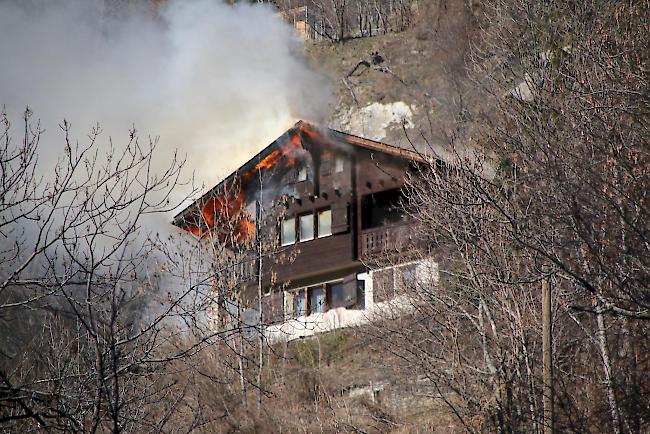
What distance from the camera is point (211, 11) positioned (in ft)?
187

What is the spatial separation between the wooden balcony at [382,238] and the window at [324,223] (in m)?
1.38

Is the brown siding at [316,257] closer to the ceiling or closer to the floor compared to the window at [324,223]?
closer to the floor

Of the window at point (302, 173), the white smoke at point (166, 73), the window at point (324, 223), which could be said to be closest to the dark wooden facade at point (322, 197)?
the window at point (302, 173)

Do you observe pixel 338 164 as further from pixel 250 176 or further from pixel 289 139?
pixel 250 176

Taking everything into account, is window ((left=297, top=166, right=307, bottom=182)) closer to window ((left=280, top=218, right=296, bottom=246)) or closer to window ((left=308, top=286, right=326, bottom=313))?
window ((left=280, top=218, right=296, bottom=246))

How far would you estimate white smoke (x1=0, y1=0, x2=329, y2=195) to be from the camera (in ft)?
158

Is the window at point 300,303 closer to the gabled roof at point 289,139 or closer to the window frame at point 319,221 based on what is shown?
the window frame at point 319,221

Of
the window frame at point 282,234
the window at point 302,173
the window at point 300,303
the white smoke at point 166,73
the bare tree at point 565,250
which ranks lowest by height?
the bare tree at point 565,250

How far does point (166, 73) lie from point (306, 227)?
21.9 meters

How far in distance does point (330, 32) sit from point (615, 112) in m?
67.5

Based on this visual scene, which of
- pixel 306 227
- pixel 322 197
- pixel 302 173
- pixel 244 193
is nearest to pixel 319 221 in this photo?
pixel 306 227

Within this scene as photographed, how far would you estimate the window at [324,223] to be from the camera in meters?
35.1

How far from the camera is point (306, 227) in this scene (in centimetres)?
3553

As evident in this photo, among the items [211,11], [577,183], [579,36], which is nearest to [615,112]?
[577,183]
